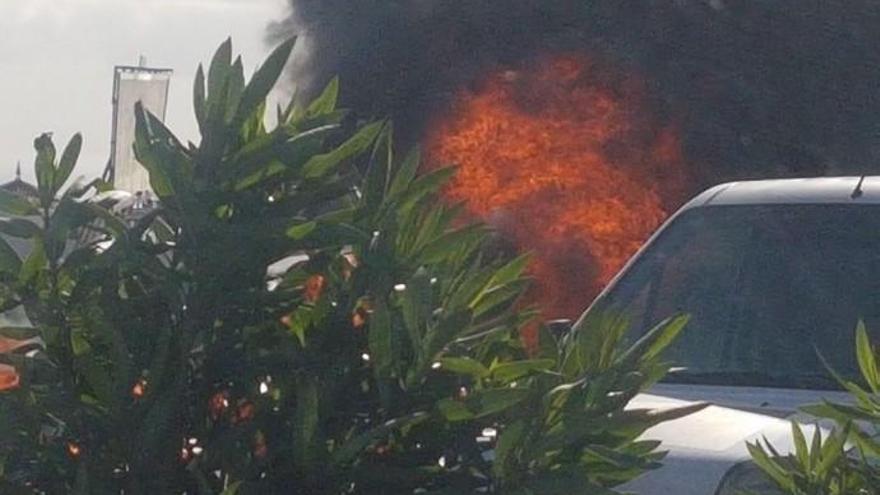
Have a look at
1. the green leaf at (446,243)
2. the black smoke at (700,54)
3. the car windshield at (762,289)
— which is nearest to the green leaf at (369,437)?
the green leaf at (446,243)

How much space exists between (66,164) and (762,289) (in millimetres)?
3296

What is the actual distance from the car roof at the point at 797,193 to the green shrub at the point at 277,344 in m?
3.13

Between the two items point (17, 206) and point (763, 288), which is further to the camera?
point (763, 288)

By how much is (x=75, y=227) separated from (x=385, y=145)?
46 cm

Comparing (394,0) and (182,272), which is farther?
(394,0)

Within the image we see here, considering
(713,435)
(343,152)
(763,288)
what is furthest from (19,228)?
(763,288)

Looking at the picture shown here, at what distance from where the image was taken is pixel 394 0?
30531 millimetres

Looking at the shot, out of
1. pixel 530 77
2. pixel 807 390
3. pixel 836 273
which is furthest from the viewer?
pixel 530 77

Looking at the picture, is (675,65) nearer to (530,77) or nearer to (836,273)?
(530,77)

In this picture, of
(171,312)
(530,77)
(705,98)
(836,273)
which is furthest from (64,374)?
(705,98)

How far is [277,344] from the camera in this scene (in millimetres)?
2959

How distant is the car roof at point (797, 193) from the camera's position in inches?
236

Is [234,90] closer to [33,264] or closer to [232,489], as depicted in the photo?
[33,264]

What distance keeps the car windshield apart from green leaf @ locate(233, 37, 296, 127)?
8.74 ft
